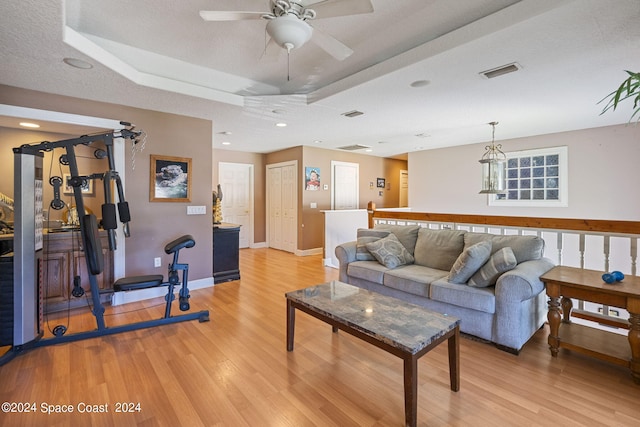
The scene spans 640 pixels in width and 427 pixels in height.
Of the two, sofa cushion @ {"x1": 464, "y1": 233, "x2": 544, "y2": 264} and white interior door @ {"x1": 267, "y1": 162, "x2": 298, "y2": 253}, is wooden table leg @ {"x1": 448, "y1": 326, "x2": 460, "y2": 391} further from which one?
→ white interior door @ {"x1": 267, "y1": 162, "x2": 298, "y2": 253}

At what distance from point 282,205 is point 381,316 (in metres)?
5.38

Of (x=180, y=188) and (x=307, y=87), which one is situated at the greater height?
(x=307, y=87)

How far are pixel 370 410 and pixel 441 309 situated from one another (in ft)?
4.36

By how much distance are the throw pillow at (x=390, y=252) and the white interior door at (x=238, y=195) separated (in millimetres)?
4193

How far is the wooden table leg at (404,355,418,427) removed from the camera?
1.58 meters

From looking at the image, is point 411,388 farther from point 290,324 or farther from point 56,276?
point 56,276

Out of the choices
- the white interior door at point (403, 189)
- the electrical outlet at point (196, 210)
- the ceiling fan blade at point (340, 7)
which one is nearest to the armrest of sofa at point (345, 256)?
the electrical outlet at point (196, 210)

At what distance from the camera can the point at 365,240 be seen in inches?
149

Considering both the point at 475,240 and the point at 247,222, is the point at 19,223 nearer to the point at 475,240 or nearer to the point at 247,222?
the point at 475,240

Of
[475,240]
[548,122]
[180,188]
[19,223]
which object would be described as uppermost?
[548,122]

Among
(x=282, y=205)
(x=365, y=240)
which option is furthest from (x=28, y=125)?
(x=282, y=205)

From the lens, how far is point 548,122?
4617 millimetres

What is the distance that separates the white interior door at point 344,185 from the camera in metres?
7.22

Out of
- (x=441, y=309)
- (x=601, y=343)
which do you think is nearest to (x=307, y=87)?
(x=441, y=309)
